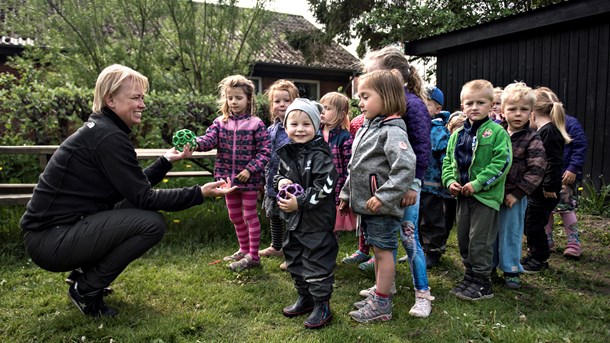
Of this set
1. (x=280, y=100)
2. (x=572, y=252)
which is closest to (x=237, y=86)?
(x=280, y=100)

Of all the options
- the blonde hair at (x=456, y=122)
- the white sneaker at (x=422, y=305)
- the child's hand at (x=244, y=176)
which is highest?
the blonde hair at (x=456, y=122)

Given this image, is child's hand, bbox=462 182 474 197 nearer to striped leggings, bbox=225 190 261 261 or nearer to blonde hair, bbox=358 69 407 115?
blonde hair, bbox=358 69 407 115

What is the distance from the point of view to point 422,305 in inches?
126

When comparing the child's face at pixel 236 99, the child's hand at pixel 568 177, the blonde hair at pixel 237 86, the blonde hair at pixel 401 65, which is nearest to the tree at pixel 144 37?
the blonde hair at pixel 237 86

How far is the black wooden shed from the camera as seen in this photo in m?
6.85

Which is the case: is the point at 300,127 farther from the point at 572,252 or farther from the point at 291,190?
the point at 572,252

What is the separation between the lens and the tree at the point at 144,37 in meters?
9.15

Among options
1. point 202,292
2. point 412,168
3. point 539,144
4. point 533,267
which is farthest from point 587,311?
point 202,292

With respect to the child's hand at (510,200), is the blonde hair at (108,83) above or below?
above

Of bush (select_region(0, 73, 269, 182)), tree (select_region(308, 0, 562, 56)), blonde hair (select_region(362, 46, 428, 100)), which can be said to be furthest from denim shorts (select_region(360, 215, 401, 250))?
tree (select_region(308, 0, 562, 56))

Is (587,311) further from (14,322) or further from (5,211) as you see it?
(5,211)

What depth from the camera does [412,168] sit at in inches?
112

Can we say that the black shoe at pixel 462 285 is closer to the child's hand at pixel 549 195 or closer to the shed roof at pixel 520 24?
the child's hand at pixel 549 195

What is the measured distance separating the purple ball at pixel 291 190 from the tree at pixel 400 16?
11.5 metres
